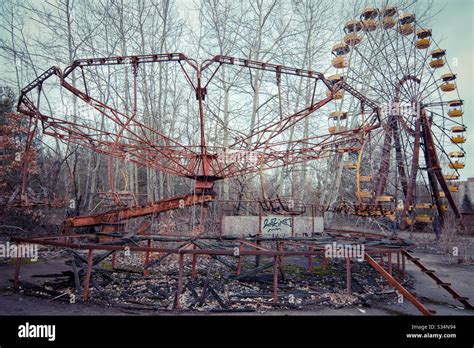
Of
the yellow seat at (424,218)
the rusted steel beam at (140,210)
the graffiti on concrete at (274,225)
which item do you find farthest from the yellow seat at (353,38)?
the rusted steel beam at (140,210)

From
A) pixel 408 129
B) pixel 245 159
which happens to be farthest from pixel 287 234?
pixel 408 129

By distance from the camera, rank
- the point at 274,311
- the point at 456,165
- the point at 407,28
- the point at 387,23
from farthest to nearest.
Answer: the point at 456,165, the point at 407,28, the point at 387,23, the point at 274,311

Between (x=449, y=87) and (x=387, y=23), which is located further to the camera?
(x=449, y=87)

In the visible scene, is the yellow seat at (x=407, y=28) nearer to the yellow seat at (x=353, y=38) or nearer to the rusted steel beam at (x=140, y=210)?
the yellow seat at (x=353, y=38)

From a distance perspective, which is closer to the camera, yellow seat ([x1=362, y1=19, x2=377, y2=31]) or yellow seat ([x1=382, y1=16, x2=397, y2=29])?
yellow seat ([x1=382, y1=16, x2=397, y2=29])

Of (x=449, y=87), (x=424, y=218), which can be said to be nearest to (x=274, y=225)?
(x=424, y=218)

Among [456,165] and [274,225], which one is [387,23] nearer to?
[456,165]

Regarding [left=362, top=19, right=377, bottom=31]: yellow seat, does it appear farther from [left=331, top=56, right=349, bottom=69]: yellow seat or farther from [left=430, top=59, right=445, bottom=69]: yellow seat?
[left=430, top=59, right=445, bottom=69]: yellow seat

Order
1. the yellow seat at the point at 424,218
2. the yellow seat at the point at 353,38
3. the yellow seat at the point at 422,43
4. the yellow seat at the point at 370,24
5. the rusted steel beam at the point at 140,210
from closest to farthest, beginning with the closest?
the rusted steel beam at the point at 140,210
the yellow seat at the point at 422,43
the yellow seat at the point at 370,24
the yellow seat at the point at 353,38
the yellow seat at the point at 424,218

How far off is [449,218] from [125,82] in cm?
2474

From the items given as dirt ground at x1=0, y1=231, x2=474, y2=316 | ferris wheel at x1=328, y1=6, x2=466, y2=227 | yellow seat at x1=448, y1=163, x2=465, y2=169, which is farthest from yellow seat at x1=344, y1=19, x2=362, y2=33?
dirt ground at x1=0, y1=231, x2=474, y2=316

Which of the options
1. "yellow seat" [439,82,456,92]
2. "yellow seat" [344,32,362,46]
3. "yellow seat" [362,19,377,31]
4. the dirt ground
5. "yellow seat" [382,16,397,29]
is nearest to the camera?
the dirt ground

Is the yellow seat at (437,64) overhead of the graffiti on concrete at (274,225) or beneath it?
overhead

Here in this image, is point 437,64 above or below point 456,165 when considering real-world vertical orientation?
above
